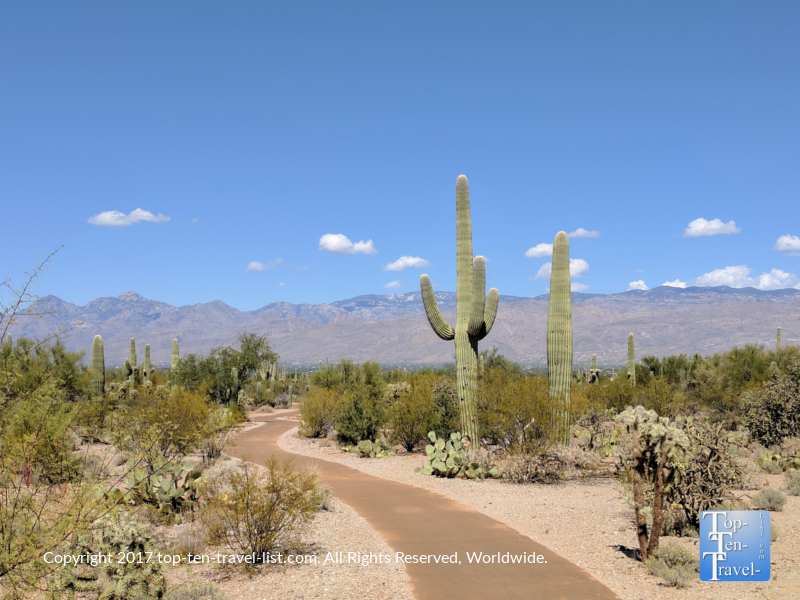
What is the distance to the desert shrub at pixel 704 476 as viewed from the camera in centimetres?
1020

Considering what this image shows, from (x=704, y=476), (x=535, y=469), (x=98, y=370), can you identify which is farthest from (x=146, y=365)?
(x=704, y=476)

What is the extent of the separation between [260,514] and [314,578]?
3.90ft

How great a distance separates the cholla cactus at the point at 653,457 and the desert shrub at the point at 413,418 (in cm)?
1144

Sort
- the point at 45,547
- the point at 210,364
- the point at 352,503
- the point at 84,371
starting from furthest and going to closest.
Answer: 1. the point at 210,364
2. the point at 84,371
3. the point at 352,503
4. the point at 45,547

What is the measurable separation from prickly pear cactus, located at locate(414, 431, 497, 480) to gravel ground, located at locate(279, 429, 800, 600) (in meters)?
0.31

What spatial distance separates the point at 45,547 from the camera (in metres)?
4.75

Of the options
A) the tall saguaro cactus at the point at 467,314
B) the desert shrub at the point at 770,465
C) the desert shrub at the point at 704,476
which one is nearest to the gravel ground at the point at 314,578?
the desert shrub at the point at 704,476

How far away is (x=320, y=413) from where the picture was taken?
82.0 ft

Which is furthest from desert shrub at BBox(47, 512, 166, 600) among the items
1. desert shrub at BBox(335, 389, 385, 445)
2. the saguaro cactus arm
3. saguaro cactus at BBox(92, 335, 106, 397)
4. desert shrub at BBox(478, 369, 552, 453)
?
saguaro cactus at BBox(92, 335, 106, 397)

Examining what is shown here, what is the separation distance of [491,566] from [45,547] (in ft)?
19.5

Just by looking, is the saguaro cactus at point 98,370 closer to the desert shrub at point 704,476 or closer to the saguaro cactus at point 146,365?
the saguaro cactus at point 146,365

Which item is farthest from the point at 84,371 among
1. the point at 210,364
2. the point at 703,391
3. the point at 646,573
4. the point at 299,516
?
the point at 703,391

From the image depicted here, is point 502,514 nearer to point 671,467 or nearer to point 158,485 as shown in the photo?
point 671,467

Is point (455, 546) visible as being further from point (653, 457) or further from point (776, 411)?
point (776, 411)
